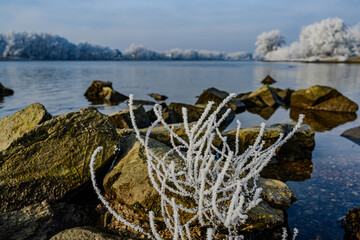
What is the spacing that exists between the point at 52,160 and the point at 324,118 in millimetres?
13792

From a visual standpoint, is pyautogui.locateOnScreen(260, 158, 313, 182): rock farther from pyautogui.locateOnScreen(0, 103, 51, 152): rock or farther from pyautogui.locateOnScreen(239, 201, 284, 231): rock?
pyautogui.locateOnScreen(0, 103, 51, 152): rock

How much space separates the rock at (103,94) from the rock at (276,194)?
679 inches

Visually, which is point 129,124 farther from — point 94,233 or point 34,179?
point 94,233

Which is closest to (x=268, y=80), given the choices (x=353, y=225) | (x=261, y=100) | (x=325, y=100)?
(x=261, y=100)

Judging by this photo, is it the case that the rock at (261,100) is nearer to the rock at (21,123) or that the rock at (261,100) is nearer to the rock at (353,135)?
the rock at (353,135)

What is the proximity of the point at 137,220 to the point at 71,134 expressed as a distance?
7.18 ft

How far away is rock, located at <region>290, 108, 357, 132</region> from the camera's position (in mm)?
12539

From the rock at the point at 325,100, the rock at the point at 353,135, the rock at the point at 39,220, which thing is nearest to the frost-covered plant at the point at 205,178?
the rock at the point at 39,220

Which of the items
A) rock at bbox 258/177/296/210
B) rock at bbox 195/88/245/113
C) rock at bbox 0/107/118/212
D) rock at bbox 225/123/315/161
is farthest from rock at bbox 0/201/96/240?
rock at bbox 195/88/245/113

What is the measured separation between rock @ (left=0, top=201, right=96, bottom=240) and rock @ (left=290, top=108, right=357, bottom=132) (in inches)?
427

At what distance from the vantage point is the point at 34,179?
4.87 metres

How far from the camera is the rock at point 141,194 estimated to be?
168 inches

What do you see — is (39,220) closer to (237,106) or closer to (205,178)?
(205,178)

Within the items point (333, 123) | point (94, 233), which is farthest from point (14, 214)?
point (333, 123)
